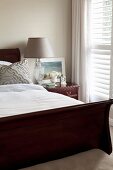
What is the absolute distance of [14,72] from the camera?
3.56 m

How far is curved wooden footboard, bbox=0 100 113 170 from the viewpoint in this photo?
1.95 m

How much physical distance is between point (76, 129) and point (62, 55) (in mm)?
2614

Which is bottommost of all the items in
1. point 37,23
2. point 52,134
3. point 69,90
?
point 69,90

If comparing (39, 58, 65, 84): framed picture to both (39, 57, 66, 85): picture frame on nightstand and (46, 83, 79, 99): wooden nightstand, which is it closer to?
(39, 57, 66, 85): picture frame on nightstand

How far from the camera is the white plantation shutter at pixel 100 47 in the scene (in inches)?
164

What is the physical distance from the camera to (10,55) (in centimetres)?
416

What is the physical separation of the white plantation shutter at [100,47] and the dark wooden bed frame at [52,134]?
189cm

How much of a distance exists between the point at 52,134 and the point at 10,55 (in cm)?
230

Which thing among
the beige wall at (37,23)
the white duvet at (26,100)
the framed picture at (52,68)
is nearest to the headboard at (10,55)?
the beige wall at (37,23)

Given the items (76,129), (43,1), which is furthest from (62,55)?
(76,129)

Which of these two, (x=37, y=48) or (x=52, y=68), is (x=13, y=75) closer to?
(x=37, y=48)

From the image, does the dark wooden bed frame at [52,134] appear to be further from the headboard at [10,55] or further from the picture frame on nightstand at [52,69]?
the headboard at [10,55]

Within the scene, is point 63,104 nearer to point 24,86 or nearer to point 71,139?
point 71,139

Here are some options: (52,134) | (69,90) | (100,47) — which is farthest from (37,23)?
(52,134)
